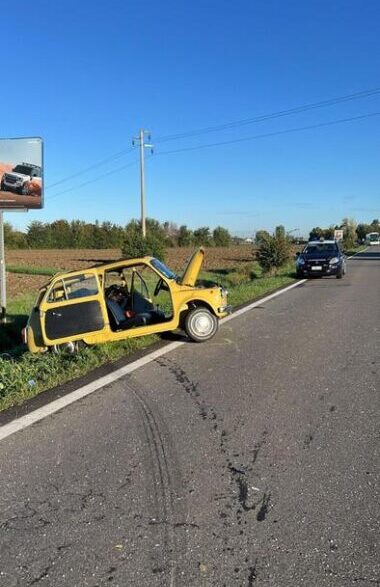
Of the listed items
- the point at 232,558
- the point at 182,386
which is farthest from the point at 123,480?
the point at 182,386

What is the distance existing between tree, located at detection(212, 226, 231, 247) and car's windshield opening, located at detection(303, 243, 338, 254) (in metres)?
97.3

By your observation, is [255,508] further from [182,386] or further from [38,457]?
[182,386]

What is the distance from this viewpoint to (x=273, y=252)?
2672cm

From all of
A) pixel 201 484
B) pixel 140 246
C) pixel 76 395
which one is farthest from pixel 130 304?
pixel 140 246

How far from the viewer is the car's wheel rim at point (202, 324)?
903 cm

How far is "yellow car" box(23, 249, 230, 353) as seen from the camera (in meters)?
8.23

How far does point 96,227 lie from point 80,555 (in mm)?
109972

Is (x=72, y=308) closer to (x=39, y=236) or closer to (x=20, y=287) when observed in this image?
(x=20, y=287)

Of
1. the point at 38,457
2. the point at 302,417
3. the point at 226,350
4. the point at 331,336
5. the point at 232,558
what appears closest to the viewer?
the point at 232,558

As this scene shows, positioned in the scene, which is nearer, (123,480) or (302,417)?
(123,480)

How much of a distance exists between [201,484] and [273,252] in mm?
23295

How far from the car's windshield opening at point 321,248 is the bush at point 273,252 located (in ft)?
6.44

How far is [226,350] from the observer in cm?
856

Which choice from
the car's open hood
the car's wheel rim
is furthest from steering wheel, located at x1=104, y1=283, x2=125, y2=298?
the car's wheel rim
